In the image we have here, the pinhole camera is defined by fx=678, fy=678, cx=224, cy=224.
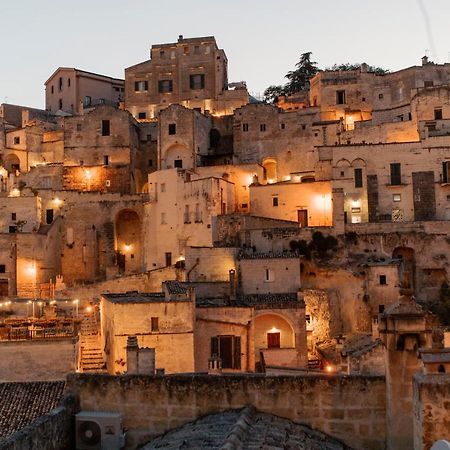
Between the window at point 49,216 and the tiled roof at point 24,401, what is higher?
the window at point 49,216

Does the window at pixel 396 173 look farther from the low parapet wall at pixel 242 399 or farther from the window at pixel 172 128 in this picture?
the low parapet wall at pixel 242 399

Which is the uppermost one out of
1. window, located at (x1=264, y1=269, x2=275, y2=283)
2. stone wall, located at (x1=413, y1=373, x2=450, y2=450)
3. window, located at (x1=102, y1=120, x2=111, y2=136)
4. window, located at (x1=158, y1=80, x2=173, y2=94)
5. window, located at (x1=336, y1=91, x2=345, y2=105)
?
window, located at (x1=158, y1=80, x2=173, y2=94)

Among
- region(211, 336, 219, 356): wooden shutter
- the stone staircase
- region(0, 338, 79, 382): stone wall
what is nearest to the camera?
region(0, 338, 79, 382): stone wall

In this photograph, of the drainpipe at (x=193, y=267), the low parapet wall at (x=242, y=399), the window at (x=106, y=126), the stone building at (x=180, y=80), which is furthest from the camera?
the stone building at (x=180, y=80)

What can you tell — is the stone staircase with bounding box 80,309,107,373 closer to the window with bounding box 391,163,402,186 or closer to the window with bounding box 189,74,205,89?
the window with bounding box 391,163,402,186

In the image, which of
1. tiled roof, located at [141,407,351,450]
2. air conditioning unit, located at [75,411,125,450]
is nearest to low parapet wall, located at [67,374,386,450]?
tiled roof, located at [141,407,351,450]

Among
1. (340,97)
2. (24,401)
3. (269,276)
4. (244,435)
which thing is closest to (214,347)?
(269,276)

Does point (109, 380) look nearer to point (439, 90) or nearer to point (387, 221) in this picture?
point (387, 221)

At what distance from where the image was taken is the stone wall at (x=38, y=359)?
25.4 metres

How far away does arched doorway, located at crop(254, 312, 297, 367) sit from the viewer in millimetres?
34500

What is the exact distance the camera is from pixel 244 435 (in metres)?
11.1

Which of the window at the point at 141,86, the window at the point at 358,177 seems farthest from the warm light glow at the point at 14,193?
the window at the point at 358,177

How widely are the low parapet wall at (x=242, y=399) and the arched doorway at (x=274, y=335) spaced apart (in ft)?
71.3

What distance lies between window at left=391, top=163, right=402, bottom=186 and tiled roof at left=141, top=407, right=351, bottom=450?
38.3 meters
